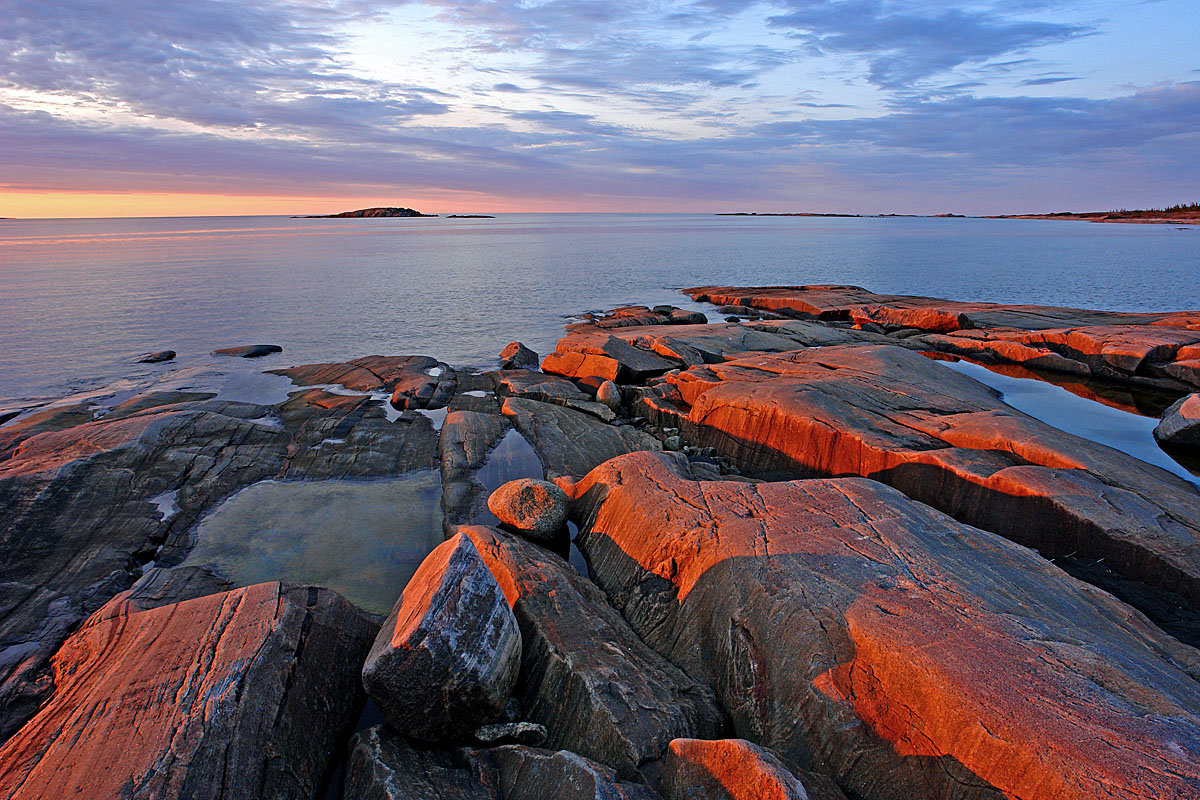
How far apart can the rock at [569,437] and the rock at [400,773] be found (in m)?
7.01

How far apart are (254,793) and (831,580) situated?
→ 5.42 metres

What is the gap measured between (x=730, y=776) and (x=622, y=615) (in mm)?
3319

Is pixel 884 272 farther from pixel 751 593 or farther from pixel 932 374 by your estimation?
pixel 751 593

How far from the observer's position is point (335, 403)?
16.1m

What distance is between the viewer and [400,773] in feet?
15.8

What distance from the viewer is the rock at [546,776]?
13.9 feet

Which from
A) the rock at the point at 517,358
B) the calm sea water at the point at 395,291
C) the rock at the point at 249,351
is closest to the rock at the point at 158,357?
the calm sea water at the point at 395,291

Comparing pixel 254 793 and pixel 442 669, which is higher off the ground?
pixel 442 669

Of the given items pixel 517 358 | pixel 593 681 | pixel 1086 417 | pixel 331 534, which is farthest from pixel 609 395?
pixel 1086 417

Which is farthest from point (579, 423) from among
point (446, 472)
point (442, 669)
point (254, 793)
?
point (254, 793)

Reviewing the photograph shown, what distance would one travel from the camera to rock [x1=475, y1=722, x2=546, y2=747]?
17.5 ft

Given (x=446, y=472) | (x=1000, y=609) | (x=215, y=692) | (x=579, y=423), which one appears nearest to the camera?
(x=215, y=692)

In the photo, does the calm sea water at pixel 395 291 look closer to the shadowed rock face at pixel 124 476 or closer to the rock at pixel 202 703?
the shadowed rock face at pixel 124 476

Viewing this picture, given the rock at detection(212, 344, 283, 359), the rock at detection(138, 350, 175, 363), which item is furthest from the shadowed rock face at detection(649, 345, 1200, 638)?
the rock at detection(138, 350, 175, 363)
